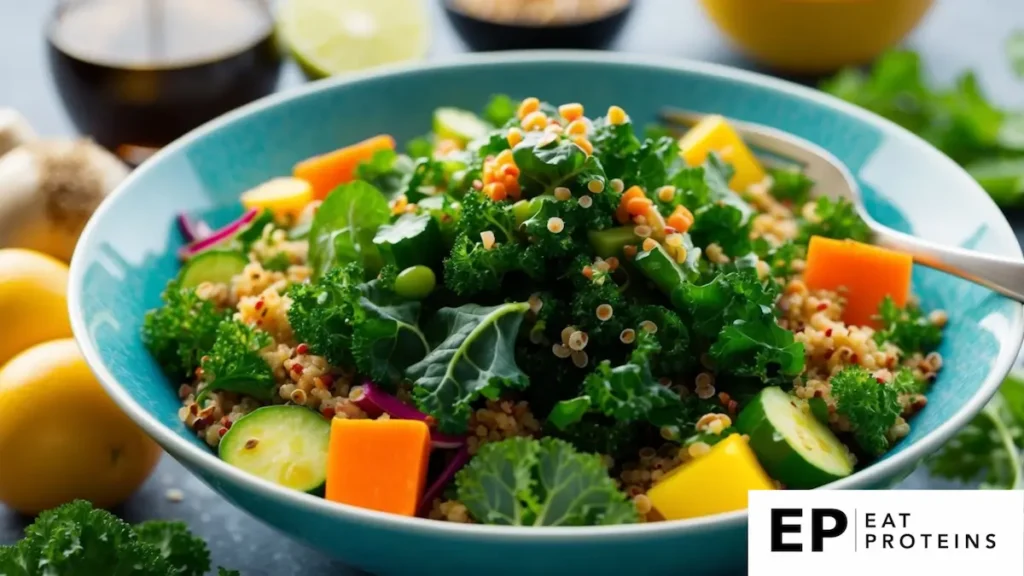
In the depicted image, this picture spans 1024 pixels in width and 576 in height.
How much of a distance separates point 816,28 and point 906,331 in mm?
1996

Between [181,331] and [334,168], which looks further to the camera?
[334,168]

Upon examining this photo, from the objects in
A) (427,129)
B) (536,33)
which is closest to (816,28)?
(536,33)

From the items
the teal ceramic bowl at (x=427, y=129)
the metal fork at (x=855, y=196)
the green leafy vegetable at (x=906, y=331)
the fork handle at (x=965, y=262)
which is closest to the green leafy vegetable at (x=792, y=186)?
the metal fork at (x=855, y=196)

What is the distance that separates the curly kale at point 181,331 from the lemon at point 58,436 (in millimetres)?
180

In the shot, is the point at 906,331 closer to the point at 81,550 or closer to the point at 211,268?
the point at 211,268

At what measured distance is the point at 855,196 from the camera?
122 inches

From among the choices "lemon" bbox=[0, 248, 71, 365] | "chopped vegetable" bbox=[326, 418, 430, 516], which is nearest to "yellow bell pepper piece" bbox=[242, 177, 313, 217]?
"lemon" bbox=[0, 248, 71, 365]

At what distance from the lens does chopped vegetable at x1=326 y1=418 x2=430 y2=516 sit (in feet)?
7.48

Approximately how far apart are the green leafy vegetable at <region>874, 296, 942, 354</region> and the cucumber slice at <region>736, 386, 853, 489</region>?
1.34ft

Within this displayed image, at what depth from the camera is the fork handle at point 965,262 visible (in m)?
2.62

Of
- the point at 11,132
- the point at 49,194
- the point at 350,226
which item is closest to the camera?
the point at 350,226

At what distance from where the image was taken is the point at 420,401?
229 centimetres

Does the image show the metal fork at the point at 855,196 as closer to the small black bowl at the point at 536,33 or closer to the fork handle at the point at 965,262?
the fork handle at the point at 965,262

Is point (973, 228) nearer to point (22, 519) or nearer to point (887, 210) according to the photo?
point (887, 210)
